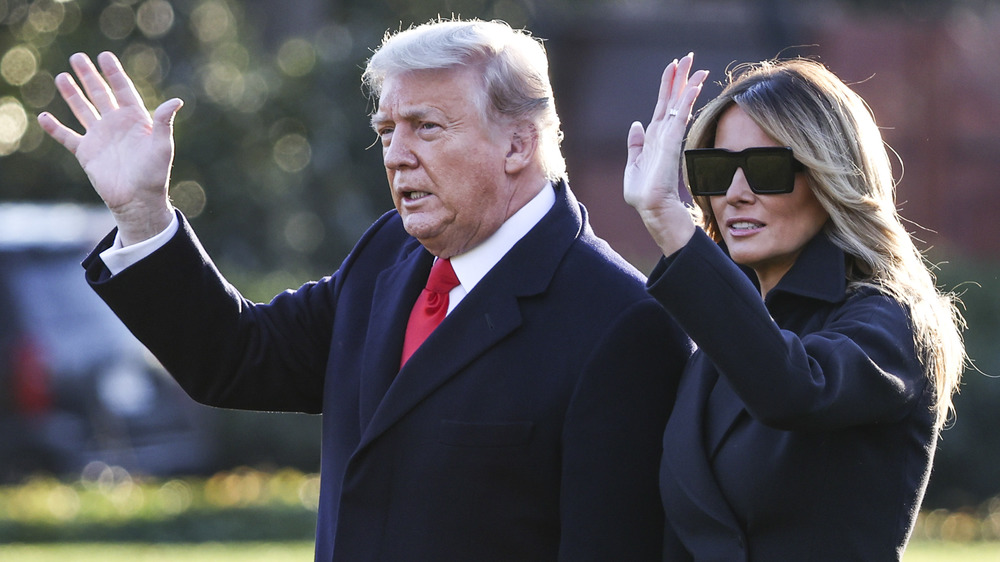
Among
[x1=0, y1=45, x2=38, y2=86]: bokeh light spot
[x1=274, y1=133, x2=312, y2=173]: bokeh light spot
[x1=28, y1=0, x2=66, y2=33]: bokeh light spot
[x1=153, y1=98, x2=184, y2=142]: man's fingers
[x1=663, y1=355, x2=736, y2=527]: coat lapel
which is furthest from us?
[x1=274, y1=133, x2=312, y2=173]: bokeh light spot

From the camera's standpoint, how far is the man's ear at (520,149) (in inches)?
129

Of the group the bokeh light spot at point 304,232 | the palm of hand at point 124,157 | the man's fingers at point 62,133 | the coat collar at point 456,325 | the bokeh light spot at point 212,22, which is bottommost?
the bokeh light spot at point 304,232

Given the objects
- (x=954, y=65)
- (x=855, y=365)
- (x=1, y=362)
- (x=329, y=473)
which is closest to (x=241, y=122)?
(x=1, y=362)

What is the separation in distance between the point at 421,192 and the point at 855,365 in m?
1.10

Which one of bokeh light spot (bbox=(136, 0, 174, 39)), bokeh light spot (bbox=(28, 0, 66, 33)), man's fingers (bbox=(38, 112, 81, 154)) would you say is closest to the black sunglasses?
man's fingers (bbox=(38, 112, 81, 154))

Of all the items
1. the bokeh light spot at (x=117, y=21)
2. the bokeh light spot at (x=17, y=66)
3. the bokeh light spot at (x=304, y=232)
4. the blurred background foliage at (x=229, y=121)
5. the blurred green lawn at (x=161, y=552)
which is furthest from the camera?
the bokeh light spot at (x=304, y=232)

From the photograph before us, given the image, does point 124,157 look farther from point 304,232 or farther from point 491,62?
point 304,232

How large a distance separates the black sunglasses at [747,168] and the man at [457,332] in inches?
11.9

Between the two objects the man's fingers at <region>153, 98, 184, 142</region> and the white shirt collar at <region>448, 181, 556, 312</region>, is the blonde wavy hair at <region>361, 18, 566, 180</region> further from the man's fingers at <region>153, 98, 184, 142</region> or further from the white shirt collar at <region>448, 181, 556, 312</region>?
the man's fingers at <region>153, 98, 184, 142</region>

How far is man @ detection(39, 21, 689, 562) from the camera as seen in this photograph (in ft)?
9.90

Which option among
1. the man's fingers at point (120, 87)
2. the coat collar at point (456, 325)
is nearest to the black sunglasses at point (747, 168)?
the coat collar at point (456, 325)

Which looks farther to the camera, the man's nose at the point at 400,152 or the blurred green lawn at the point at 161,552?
the blurred green lawn at the point at 161,552

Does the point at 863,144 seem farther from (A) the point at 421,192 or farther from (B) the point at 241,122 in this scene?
(B) the point at 241,122

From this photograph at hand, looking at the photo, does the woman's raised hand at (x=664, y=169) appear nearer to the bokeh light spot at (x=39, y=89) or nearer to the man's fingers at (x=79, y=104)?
the man's fingers at (x=79, y=104)
